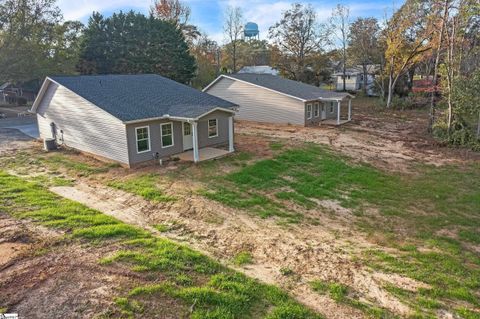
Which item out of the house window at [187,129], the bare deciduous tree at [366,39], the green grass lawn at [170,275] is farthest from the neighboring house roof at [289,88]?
the green grass lawn at [170,275]

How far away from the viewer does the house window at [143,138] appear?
1488cm

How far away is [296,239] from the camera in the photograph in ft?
27.3

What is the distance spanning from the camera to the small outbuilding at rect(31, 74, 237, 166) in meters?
14.8

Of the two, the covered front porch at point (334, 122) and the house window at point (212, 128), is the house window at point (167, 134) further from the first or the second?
the covered front porch at point (334, 122)

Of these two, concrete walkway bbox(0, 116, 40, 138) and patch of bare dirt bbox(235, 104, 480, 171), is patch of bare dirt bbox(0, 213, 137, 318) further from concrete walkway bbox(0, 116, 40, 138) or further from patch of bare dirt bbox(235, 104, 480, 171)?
concrete walkway bbox(0, 116, 40, 138)

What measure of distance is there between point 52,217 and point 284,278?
6.27m

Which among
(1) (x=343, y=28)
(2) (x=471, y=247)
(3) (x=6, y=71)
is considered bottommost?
(2) (x=471, y=247)

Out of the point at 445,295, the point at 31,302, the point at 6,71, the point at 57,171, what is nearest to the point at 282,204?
the point at 445,295

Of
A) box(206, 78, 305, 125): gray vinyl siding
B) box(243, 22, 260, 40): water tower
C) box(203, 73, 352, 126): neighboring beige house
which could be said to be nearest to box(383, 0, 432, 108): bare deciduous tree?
box(203, 73, 352, 126): neighboring beige house

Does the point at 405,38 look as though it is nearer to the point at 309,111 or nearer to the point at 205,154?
the point at 309,111

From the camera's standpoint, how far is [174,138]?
1638 centimetres

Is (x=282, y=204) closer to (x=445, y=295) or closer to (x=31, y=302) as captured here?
(x=445, y=295)

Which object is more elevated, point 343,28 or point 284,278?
point 343,28

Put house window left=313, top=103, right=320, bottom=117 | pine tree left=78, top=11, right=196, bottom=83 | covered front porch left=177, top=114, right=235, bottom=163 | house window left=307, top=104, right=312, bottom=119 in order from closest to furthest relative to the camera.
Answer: covered front porch left=177, top=114, right=235, bottom=163, house window left=307, top=104, right=312, bottom=119, house window left=313, top=103, right=320, bottom=117, pine tree left=78, top=11, right=196, bottom=83
